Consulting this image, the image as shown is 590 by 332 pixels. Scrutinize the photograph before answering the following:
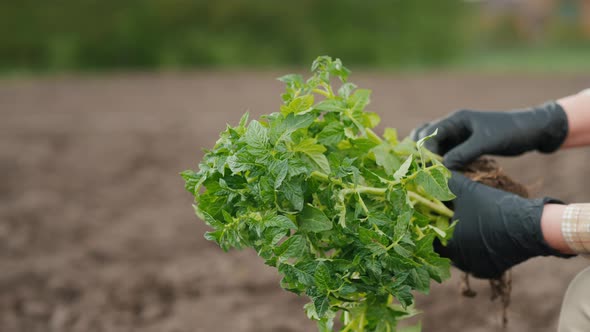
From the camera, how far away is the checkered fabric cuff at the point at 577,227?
1.59 metres

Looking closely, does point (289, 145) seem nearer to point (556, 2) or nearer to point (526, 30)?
point (526, 30)

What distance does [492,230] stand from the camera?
1.79 meters

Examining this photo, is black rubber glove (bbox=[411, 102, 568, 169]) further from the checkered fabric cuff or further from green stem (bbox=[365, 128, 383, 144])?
the checkered fabric cuff

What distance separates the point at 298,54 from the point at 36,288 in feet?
39.3

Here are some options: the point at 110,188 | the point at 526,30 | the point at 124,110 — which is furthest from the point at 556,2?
the point at 110,188

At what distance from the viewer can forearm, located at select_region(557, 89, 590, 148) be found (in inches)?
84.1

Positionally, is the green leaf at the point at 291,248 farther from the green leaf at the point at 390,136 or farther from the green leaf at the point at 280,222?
the green leaf at the point at 390,136

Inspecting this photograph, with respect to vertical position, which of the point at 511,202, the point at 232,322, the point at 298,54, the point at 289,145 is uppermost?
the point at 289,145

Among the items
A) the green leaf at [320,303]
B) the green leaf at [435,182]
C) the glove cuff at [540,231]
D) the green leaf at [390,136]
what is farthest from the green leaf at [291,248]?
the glove cuff at [540,231]

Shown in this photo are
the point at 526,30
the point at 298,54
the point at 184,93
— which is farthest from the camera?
the point at 526,30

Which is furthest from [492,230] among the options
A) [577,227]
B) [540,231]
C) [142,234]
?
[142,234]

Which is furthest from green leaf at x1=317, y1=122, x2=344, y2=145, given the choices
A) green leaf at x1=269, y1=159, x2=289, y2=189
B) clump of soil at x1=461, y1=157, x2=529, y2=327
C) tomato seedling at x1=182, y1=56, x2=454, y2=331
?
clump of soil at x1=461, y1=157, x2=529, y2=327

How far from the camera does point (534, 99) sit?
9.23 meters

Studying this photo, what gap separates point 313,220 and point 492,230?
0.54m
